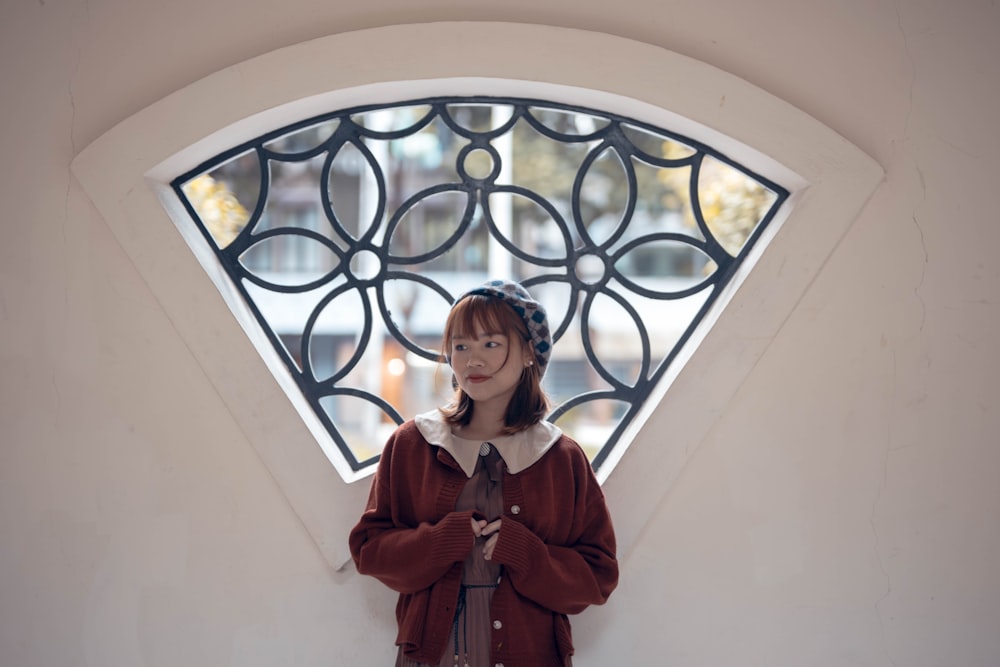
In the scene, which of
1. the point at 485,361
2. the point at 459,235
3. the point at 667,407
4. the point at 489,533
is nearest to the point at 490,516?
the point at 489,533

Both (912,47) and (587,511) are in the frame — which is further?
(912,47)

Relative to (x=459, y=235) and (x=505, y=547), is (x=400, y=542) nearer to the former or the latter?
(x=505, y=547)

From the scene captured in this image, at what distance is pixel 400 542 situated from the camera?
185 cm

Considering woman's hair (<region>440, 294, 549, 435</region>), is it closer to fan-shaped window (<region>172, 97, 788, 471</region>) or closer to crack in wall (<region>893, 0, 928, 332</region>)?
fan-shaped window (<region>172, 97, 788, 471</region>)

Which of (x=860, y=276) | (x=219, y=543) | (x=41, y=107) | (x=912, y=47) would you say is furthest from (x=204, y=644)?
(x=912, y=47)

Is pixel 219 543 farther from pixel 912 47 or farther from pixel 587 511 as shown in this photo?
pixel 912 47

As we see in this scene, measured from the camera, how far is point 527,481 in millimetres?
1899

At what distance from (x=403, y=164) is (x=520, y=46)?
11146 millimetres

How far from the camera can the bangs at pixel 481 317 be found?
191 centimetres

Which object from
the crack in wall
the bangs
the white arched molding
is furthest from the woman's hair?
the crack in wall

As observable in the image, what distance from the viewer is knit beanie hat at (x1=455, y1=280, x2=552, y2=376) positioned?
192cm

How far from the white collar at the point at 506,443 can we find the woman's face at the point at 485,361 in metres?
0.11

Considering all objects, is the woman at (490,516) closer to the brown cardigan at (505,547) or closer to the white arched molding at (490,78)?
the brown cardigan at (505,547)

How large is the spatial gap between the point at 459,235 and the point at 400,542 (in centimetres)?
89
